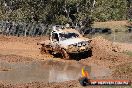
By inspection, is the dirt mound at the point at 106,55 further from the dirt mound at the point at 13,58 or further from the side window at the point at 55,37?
the dirt mound at the point at 13,58

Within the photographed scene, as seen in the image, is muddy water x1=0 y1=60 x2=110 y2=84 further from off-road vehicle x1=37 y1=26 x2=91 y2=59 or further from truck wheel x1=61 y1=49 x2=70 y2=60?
off-road vehicle x1=37 y1=26 x2=91 y2=59

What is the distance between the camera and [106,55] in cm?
2688

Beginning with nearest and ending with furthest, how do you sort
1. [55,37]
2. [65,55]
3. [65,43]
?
[65,55] → [65,43] → [55,37]

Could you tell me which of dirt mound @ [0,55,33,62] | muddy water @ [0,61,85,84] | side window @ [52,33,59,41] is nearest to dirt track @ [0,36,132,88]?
dirt mound @ [0,55,33,62]

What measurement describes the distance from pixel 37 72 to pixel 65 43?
4.58 meters

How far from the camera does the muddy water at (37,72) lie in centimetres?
1994

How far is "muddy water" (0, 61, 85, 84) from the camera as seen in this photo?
19938mm

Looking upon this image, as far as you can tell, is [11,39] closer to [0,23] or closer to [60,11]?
[0,23]

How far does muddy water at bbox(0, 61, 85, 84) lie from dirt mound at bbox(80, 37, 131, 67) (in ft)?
6.76

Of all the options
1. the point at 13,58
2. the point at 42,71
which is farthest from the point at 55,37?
the point at 42,71

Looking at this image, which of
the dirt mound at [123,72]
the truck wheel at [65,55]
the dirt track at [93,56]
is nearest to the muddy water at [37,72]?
the truck wheel at [65,55]

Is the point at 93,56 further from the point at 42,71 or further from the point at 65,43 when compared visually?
the point at 42,71

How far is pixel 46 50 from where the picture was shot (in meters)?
28.5

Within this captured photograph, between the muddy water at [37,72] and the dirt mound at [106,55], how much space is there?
206cm
